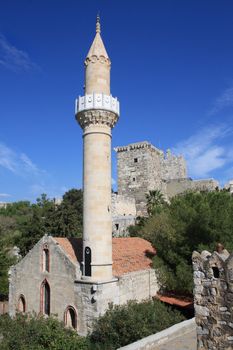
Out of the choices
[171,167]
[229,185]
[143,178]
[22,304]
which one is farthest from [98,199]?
[171,167]

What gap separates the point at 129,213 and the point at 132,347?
3771cm

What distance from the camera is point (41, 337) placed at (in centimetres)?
1532

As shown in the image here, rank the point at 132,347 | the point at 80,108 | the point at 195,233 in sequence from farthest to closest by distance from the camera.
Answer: the point at 195,233, the point at 80,108, the point at 132,347

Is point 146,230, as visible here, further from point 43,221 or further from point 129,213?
point 129,213

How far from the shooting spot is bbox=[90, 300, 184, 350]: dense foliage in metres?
14.8

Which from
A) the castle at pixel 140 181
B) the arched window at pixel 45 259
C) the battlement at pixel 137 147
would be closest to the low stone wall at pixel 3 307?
the arched window at pixel 45 259

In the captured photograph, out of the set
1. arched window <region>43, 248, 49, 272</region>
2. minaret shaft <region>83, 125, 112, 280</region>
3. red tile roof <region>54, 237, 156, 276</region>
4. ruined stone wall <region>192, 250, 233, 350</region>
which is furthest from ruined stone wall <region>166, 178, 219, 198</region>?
ruined stone wall <region>192, 250, 233, 350</region>

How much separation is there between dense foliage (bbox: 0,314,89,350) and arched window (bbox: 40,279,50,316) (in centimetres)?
239

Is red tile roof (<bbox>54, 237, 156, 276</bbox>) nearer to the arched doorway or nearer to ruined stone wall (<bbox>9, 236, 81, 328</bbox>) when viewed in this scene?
ruined stone wall (<bbox>9, 236, 81, 328</bbox>)

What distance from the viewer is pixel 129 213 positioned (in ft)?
157

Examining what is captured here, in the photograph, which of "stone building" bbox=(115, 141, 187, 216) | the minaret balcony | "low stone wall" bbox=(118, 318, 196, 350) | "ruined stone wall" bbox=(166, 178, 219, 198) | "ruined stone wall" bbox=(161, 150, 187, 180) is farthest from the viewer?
"ruined stone wall" bbox=(161, 150, 187, 180)

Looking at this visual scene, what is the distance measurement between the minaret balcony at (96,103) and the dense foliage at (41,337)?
10.8 metres

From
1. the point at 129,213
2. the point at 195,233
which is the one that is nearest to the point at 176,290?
the point at 195,233

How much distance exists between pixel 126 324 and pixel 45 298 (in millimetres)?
6067
